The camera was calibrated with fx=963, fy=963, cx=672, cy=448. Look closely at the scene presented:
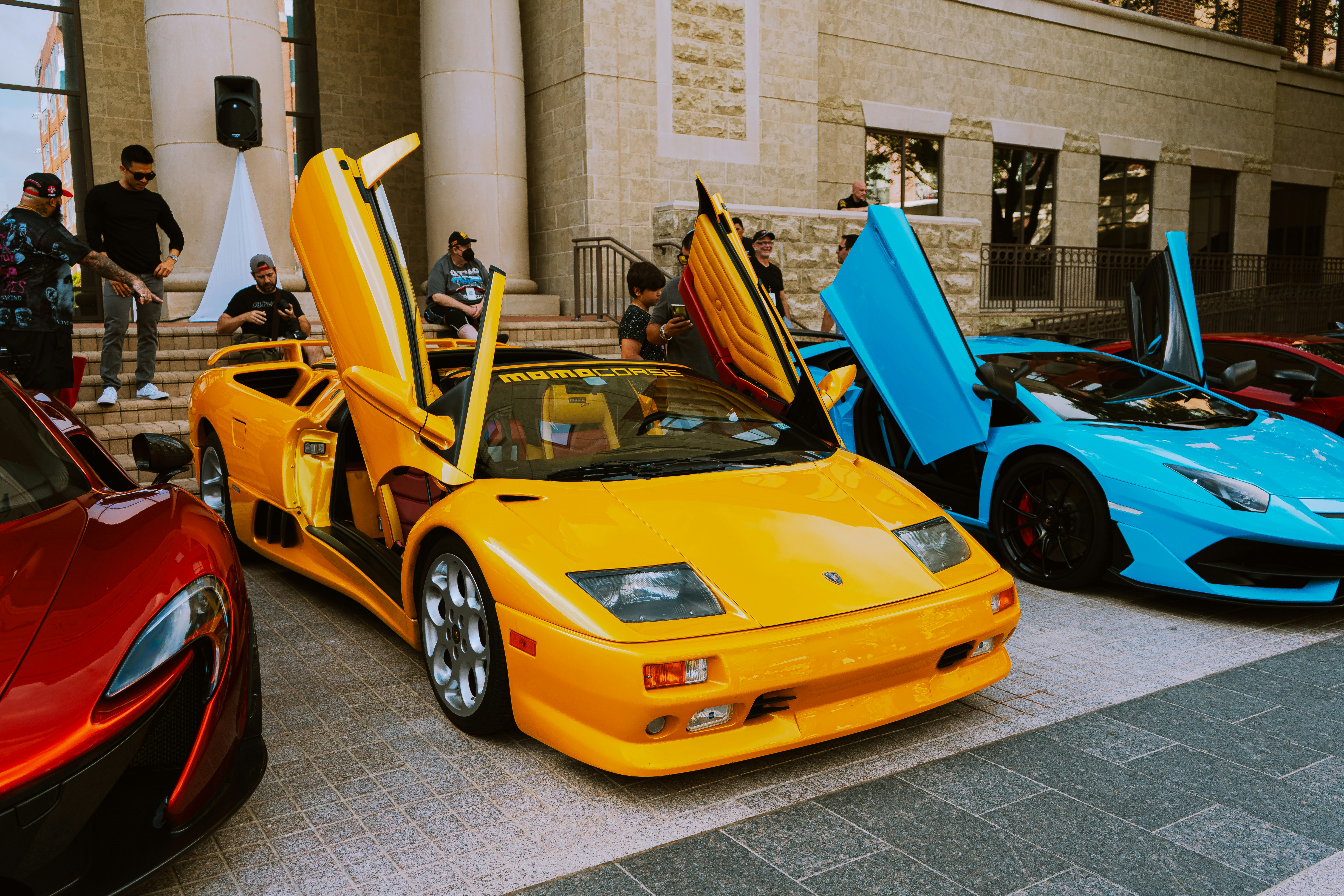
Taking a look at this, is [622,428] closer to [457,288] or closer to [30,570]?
[30,570]

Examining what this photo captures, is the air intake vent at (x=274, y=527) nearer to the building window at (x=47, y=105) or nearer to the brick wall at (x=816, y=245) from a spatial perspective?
the brick wall at (x=816, y=245)

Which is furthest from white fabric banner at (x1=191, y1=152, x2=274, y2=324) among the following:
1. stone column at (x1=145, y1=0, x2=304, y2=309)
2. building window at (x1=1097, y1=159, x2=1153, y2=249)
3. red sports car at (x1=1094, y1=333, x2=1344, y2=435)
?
building window at (x1=1097, y1=159, x2=1153, y2=249)

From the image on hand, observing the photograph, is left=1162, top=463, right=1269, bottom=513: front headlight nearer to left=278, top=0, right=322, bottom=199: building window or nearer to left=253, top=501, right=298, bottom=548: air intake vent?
left=253, top=501, right=298, bottom=548: air intake vent

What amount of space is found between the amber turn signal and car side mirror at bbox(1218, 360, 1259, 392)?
15.5ft

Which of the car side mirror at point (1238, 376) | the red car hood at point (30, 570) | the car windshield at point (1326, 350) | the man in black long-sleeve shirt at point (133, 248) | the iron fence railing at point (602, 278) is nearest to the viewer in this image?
the red car hood at point (30, 570)

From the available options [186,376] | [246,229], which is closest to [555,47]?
[246,229]

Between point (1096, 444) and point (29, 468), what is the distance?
4.40 m

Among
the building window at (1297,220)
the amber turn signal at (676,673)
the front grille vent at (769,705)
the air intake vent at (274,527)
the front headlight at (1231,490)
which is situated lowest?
the front grille vent at (769,705)

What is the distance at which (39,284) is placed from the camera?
5789 millimetres

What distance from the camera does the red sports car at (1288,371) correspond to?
7105mm

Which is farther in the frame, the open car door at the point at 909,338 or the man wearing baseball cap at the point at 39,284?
the man wearing baseball cap at the point at 39,284

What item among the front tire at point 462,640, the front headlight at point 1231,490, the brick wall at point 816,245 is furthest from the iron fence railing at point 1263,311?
the front tire at point 462,640

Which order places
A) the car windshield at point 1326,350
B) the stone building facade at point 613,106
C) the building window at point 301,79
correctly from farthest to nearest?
the building window at point 301,79 < the stone building facade at point 613,106 < the car windshield at point 1326,350

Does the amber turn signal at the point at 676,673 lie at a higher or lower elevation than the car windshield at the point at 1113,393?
lower
